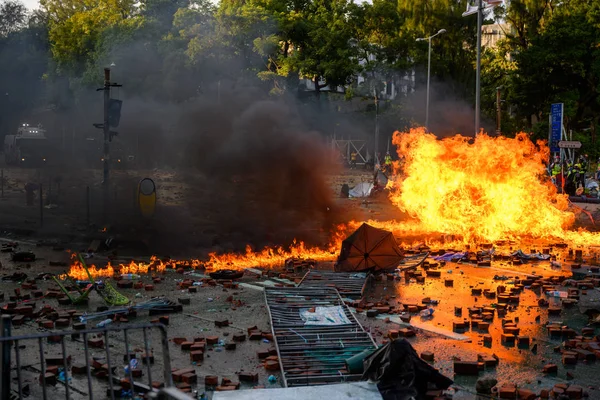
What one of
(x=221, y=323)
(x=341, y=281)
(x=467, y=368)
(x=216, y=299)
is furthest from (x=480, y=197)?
A: (x=467, y=368)

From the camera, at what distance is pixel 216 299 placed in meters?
10.8

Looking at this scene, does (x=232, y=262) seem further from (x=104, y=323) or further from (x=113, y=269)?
(x=104, y=323)

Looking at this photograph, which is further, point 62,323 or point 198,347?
point 62,323

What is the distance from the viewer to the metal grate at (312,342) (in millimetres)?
6906

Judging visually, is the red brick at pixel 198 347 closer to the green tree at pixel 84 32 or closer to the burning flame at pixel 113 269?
the burning flame at pixel 113 269

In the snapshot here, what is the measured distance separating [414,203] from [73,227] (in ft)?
31.7

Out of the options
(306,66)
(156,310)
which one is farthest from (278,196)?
(306,66)

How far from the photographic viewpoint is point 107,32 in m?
48.2

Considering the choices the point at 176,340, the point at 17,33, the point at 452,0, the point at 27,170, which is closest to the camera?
the point at 176,340

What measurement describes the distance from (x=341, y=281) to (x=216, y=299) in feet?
7.45

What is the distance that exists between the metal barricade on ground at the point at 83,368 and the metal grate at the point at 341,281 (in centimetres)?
353

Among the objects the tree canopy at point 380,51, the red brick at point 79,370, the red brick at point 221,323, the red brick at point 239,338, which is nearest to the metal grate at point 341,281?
the red brick at point 221,323

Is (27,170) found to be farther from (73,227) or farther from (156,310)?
(156,310)

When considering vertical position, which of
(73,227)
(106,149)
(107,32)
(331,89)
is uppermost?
(107,32)
